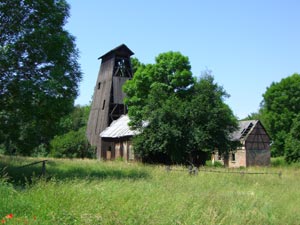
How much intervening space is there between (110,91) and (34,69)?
2873 cm

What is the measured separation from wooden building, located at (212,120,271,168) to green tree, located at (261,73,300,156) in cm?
784

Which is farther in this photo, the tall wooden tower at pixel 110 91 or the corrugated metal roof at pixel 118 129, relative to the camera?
the tall wooden tower at pixel 110 91

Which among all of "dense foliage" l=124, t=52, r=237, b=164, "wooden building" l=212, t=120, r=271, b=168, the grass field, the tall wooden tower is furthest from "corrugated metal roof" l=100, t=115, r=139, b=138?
the grass field

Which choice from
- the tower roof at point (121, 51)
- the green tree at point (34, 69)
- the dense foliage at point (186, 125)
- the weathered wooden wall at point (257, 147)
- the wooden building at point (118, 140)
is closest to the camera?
the green tree at point (34, 69)

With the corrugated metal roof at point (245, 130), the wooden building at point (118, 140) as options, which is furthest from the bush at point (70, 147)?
the corrugated metal roof at point (245, 130)

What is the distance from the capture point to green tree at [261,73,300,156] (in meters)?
54.6

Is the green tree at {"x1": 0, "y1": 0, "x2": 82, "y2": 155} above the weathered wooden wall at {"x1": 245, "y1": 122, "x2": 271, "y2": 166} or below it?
above

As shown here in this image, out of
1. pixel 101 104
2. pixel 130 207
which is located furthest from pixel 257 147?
pixel 130 207

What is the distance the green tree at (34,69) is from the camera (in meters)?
15.8

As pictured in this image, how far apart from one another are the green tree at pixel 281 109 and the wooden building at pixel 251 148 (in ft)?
25.7

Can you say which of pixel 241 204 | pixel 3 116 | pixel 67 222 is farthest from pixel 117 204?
pixel 3 116

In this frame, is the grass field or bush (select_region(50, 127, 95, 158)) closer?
the grass field

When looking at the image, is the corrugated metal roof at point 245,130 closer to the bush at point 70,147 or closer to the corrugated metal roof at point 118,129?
the corrugated metal roof at point 118,129

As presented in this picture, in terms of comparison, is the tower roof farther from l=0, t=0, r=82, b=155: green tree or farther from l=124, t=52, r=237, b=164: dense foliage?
l=0, t=0, r=82, b=155: green tree
